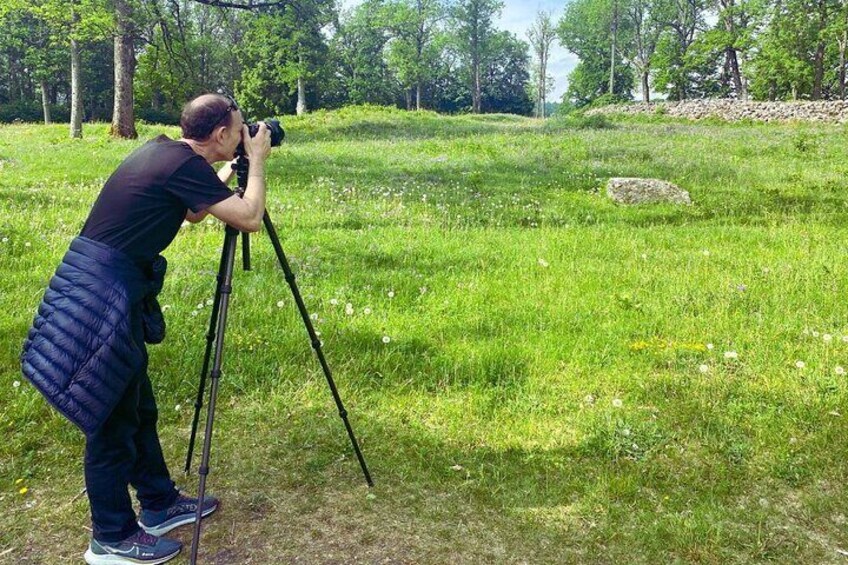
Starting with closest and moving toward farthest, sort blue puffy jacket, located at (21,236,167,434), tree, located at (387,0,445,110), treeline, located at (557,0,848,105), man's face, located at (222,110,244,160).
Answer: blue puffy jacket, located at (21,236,167,434) < man's face, located at (222,110,244,160) < treeline, located at (557,0,848,105) < tree, located at (387,0,445,110)

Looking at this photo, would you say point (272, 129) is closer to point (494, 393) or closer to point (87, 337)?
point (87, 337)

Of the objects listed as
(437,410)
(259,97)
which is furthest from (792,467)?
(259,97)

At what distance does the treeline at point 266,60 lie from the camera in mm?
23234

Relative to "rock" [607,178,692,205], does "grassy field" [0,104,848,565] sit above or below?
below

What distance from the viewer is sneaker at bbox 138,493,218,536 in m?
4.05

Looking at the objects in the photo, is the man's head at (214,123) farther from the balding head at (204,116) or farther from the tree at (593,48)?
the tree at (593,48)

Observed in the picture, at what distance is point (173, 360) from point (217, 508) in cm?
218

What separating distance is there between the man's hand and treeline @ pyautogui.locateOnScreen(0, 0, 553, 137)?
13702mm

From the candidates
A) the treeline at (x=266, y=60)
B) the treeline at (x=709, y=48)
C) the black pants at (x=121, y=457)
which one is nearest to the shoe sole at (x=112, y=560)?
the black pants at (x=121, y=457)

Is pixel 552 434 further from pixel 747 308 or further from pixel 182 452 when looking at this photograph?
pixel 747 308

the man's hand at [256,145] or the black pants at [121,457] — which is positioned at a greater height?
the man's hand at [256,145]

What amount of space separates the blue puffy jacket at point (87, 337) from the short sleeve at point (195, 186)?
47cm

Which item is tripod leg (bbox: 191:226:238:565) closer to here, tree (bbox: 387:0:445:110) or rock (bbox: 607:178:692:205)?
rock (bbox: 607:178:692:205)

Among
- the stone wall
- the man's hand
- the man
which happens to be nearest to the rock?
the man's hand
